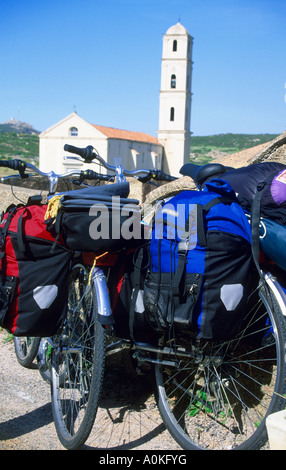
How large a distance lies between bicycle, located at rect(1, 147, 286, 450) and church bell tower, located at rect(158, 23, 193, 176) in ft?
216

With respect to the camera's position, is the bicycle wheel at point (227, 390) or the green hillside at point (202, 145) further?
the green hillside at point (202, 145)

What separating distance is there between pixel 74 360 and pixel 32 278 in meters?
0.64

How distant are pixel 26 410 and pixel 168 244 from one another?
1575 mm

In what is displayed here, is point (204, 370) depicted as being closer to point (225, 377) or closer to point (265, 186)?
point (225, 377)

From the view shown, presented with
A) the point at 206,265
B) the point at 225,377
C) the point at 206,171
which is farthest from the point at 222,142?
the point at 206,265

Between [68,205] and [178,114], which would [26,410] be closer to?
[68,205]

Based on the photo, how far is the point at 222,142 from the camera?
96812mm

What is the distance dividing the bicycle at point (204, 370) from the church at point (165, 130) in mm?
61867

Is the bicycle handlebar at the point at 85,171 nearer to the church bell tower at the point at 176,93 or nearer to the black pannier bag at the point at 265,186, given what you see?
the black pannier bag at the point at 265,186

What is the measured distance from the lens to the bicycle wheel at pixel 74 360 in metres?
2.79

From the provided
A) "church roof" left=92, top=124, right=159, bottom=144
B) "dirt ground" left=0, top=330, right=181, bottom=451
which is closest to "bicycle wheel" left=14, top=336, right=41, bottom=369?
"dirt ground" left=0, top=330, right=181, bottom=451

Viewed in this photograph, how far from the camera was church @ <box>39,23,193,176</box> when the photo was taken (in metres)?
64.4

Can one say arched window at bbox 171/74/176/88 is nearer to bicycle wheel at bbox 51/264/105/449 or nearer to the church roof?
the church roof

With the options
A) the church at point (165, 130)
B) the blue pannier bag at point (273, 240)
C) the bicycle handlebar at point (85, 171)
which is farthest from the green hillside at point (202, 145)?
the blue pannier bag at point (273, 240)
